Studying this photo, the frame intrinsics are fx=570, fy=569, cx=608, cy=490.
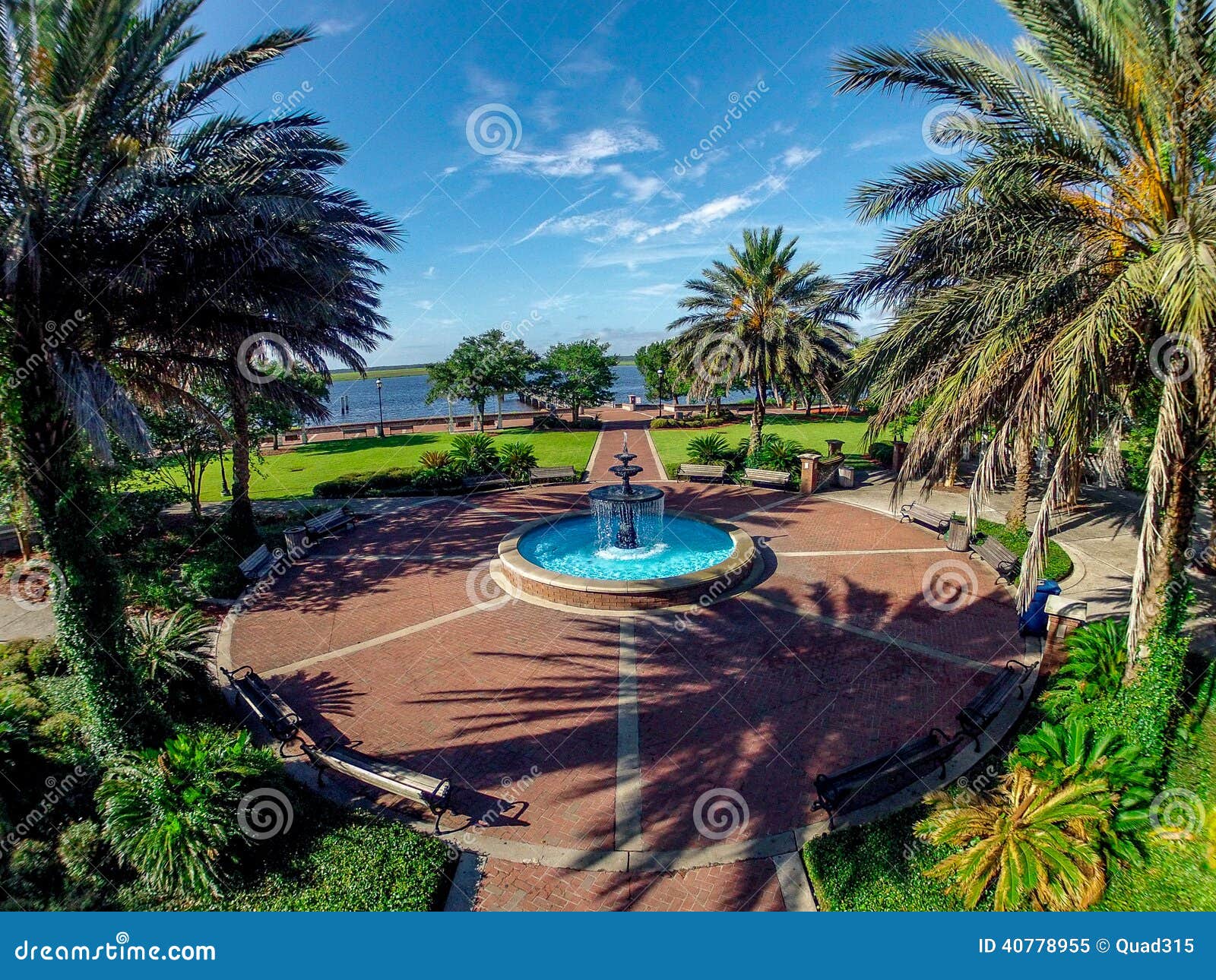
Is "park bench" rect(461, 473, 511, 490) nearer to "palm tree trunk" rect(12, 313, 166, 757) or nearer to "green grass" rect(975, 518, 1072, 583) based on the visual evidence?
"palm tree trunk" rect(12, 313, 166, 757)

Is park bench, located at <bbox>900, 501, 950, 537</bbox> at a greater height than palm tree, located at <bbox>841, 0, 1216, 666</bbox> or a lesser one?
lesser

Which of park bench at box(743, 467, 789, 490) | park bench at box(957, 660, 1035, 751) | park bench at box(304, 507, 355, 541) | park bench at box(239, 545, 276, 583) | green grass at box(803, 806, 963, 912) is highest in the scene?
park bench at box(743, 467, 789, 490)

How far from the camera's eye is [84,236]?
7.36 m

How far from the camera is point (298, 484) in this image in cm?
2441

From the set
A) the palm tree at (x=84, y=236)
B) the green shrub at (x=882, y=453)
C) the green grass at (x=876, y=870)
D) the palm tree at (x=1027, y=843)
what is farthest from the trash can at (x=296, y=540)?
the green shrub at (x=882, y=453)

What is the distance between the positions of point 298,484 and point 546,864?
22768 mm

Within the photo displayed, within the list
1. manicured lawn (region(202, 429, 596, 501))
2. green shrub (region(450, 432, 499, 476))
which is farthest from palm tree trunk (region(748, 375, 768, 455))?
green shrub (region(450, 432, 499, 476))

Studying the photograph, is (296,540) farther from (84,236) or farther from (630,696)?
(630,696)

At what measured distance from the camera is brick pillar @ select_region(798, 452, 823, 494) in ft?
68.7

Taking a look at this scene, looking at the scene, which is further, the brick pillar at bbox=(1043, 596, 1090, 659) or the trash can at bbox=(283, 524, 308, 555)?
the trash can at bbox=(283, 524, 308, 555)

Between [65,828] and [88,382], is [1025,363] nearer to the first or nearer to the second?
[88,382]

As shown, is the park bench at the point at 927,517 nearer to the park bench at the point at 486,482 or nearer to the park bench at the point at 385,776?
the park bench at the point at 486,482

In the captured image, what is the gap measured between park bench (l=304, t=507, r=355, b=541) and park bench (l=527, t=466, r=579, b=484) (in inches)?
287

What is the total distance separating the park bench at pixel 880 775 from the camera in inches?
249
